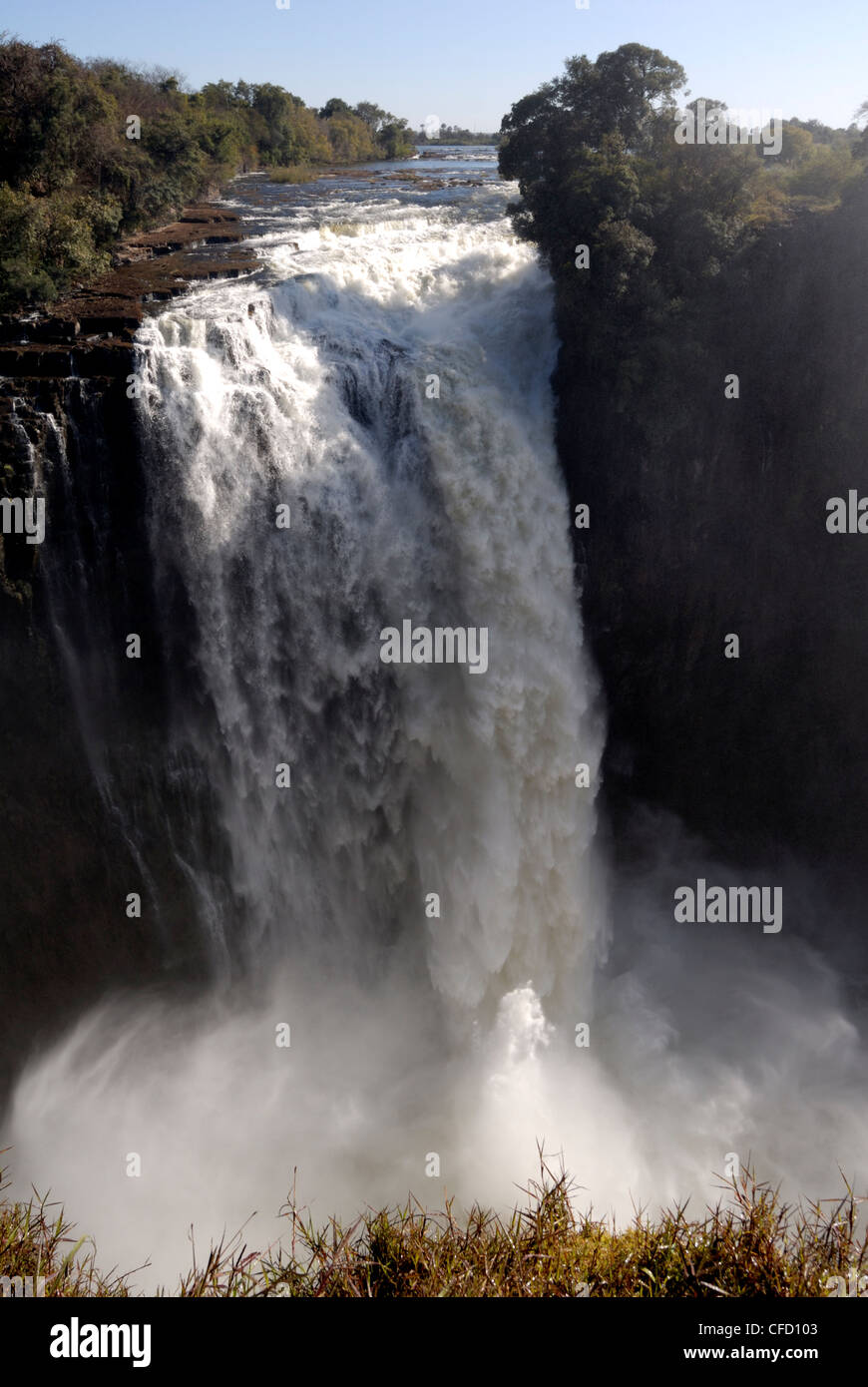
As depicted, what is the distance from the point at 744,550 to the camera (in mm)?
18156

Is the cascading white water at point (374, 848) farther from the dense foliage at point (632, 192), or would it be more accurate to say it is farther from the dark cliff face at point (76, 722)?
the dense foliage at point (632, 192)

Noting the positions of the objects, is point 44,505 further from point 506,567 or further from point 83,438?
point 506,567

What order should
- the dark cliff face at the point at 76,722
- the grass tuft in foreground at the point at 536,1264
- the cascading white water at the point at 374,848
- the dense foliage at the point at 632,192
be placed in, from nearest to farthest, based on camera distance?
the grass tuft in foreground at the point at 536,1264
the dark cliff face at the point at 76,722
the cascading white water at the point at 374,848
the dense foliage at the point at 632,192

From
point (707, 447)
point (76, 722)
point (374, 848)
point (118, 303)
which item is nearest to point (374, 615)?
point (374, 848)

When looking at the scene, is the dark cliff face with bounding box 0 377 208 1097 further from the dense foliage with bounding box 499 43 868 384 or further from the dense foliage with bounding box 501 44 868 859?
the dense foliage with bounding box 499 43 868 384

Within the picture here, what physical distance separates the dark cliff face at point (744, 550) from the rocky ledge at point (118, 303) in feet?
27.4

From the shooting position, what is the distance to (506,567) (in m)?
15.2

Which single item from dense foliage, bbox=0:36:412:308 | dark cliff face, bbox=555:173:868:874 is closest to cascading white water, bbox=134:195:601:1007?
dark cliff face, bbox=555:173:868:874

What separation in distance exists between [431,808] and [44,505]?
8.83 metres

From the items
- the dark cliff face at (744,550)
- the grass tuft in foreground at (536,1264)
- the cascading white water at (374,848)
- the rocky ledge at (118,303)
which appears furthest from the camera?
the dark cliff face at (744,550)

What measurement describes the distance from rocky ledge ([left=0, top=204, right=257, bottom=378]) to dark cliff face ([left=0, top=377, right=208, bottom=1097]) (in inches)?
25.4

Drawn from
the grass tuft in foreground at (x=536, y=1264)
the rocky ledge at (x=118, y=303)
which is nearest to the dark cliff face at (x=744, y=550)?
the rocky ledge at (x=118, y=303)

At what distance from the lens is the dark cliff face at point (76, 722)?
514 inches
